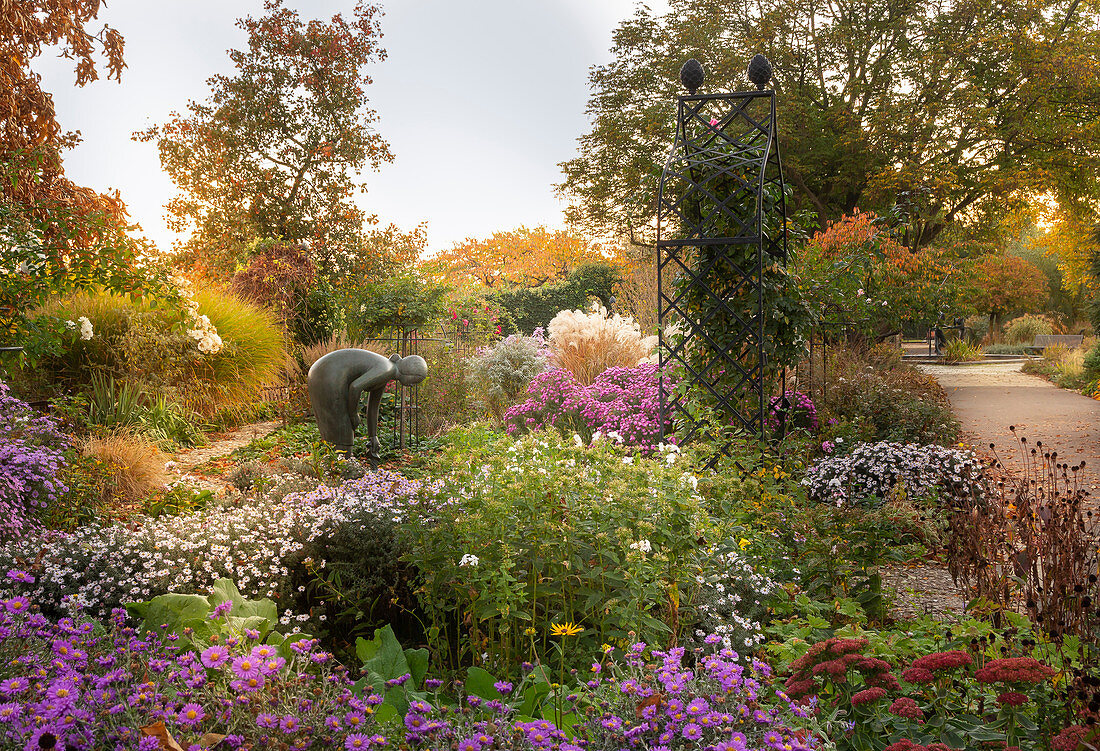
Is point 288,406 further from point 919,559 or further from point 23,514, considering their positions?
point 919,559

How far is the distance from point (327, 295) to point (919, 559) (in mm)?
9541

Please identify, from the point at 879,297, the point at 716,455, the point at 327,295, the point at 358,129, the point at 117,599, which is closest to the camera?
the point at 117,599

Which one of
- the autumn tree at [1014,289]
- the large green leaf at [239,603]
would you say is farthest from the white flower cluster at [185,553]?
the autumn tree at [1014,289]

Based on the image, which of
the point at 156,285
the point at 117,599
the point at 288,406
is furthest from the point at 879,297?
the point at 117,599

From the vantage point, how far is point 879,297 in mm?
9469

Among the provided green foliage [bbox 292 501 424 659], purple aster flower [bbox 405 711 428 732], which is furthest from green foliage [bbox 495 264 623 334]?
purple aster flower [bbox 405 711 428 732]

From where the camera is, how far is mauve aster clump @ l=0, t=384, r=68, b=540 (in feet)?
11.1

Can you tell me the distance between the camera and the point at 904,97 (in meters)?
13.8

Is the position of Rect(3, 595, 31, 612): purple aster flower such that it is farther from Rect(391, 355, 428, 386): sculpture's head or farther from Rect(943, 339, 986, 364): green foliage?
Rect(943, 339, 986, 364): green foliage

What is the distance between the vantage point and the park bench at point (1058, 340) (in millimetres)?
19255

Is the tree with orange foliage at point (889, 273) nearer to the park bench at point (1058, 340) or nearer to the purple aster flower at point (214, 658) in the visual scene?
the purple aster flower at point (214, 658)

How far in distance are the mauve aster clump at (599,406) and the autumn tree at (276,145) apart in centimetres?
730

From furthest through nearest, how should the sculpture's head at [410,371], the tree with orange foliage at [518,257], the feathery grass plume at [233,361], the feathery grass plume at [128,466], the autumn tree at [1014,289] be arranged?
the tree with orange foliage at [518,257], the autumn tree at [1014,289], the feathery grass plume at [233,361], the sculpture's head at [410,371], the feathery grass plume at [128,466]

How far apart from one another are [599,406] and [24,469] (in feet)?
13.6
